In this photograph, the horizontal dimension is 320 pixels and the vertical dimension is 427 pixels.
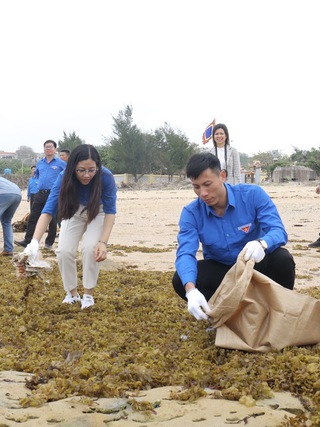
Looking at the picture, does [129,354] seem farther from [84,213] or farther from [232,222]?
[84,213]

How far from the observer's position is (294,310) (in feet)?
9.57

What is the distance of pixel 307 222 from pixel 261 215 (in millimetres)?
8362

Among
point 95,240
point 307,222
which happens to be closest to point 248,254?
point 95,240

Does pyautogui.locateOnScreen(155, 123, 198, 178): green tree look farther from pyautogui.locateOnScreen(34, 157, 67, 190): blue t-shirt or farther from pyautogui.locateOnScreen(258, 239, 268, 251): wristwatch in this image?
pyautogui.locateOnScreen(258, 239, 268, 251): wristwatch

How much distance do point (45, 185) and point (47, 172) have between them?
0.68ft

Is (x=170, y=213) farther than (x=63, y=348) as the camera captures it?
Yes

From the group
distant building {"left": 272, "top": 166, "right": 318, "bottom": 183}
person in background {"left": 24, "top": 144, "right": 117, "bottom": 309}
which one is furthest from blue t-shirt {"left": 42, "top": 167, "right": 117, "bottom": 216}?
distant building {"left": 272, "top": 166, "right": 318, "bottom": 183}

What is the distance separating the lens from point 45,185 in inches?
321

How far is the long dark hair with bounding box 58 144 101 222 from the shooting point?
13.4ft

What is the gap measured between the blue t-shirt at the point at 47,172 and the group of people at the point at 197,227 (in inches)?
153

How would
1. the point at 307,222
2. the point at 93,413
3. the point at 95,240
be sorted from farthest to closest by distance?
1. the point at 307,222
2. the point at 95,240
3. the point at 93,413

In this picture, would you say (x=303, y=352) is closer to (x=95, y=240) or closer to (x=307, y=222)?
(x=95, y=240)

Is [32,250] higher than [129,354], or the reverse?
[32,250]

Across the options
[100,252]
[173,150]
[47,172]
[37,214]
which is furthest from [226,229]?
[173,150]
